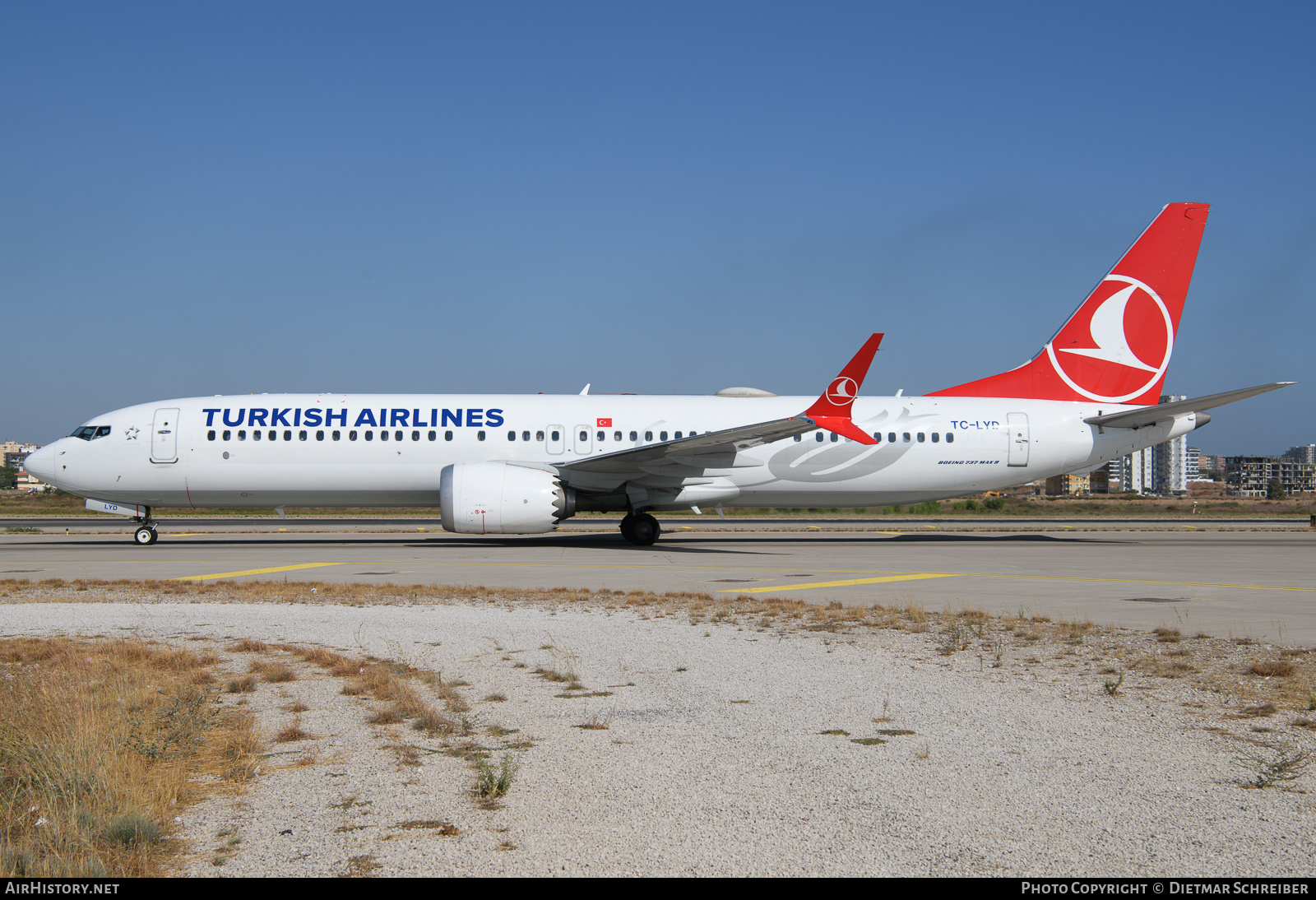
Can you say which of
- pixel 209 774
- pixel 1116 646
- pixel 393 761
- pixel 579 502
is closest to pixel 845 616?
pixel 1116 646

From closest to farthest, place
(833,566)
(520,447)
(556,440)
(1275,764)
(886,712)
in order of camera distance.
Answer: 1. (1275,764)
2. (886,712)
3. (833,566)
4. (520,447)
5. (556,440)

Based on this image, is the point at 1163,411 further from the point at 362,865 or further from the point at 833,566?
the point at 362,865

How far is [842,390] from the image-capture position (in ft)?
64.5

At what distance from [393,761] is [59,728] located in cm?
188

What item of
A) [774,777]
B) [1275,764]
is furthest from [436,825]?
[1275,764]

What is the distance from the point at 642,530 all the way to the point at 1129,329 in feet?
47.8

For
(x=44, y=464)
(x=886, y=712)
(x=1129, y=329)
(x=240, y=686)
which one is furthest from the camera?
(x=1129, y=329)

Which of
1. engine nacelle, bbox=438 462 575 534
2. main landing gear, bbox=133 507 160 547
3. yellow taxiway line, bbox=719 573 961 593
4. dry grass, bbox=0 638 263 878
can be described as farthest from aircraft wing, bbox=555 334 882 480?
dry grass, bbox=0 638 263 878

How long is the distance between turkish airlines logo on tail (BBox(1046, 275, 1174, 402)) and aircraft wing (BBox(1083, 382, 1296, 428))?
1.09 meters

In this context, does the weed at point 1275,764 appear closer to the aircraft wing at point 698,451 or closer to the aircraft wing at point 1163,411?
the aircraft wing at point 698,451

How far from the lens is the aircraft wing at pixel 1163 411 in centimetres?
2096

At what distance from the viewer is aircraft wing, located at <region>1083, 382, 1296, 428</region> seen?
825 inches

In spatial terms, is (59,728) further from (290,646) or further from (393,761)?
(290,646)

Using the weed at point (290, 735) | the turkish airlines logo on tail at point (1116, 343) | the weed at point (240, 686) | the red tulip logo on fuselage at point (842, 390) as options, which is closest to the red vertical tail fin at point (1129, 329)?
the turkish airlines logo on tail at point (1116, 343)
